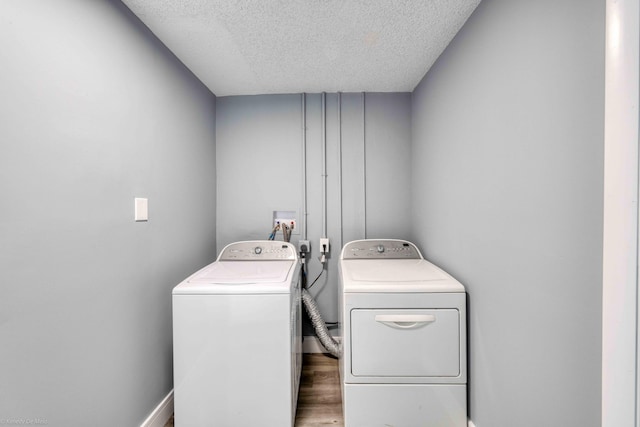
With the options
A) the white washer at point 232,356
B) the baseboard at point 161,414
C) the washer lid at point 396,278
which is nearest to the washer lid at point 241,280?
the white washer at point 232,356

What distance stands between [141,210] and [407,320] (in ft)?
4.52

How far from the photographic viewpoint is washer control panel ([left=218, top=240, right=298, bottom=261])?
5.93 feet

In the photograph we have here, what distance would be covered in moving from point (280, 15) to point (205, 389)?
182 centimetres

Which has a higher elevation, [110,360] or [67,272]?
[67,272]

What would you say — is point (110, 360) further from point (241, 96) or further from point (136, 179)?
point (241, 96)

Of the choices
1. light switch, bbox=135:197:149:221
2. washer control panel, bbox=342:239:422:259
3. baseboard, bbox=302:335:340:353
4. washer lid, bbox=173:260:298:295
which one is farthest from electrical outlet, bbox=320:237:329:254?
light switch, bbox=135:197:149:221

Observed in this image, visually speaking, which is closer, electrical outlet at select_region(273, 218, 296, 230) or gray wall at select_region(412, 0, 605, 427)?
gray wall at select_region(412, 0, 605, 427)

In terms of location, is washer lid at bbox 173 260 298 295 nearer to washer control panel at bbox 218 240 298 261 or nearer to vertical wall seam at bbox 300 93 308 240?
washer control panel at bbox 218 240 298 261

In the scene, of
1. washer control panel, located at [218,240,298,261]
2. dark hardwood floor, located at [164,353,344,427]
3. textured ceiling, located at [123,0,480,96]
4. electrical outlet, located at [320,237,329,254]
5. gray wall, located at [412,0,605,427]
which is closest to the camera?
gray wall, located at [412,0,605,427]

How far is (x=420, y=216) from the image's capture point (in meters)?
1.87

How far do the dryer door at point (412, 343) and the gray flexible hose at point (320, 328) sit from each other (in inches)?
28.6

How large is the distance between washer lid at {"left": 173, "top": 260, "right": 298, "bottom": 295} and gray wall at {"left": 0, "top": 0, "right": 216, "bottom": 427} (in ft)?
0.77

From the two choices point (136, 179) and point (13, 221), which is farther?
point (136, 179)

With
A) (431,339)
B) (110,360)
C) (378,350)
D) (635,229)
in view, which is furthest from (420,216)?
(110,360)
